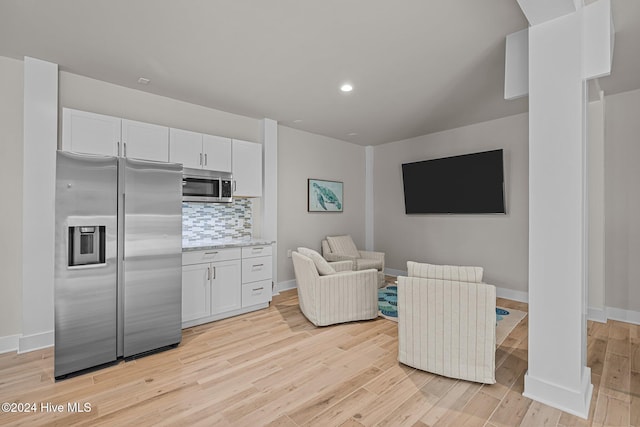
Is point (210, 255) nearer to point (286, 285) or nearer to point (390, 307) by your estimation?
point (286, 285)

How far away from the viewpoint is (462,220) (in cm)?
528

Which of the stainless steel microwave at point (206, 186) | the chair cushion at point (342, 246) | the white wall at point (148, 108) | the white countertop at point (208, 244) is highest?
the white wall at point (148, 108)

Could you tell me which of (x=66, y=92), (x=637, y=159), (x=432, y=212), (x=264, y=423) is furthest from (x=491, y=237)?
(x=66, y=92)

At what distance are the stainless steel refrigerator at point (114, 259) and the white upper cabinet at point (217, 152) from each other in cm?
103

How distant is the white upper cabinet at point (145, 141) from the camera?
3.44 m

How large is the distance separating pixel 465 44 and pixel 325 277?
2.61m

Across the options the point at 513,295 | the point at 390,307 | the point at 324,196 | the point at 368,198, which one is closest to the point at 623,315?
the point at 513,295

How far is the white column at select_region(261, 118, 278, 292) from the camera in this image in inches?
189

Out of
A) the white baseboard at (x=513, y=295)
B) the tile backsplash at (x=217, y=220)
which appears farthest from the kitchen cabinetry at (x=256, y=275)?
the white baseboard at (x=513, y=295)

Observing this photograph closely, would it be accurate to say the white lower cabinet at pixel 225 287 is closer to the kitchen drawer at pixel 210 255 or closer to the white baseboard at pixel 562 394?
the kitchen drawer at pixel 210 255

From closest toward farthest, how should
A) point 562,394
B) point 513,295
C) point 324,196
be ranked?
point 562,394
point 513,295
point 324,196

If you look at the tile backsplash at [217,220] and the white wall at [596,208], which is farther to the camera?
the tile backsplash at [217,220]

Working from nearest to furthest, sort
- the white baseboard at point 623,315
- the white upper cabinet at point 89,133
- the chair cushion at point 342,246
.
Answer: the white upper cabinet at point 89,133
the white baseboard at point 623,315
the chair cushion at point 342,246

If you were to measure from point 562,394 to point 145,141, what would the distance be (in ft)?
14.3
